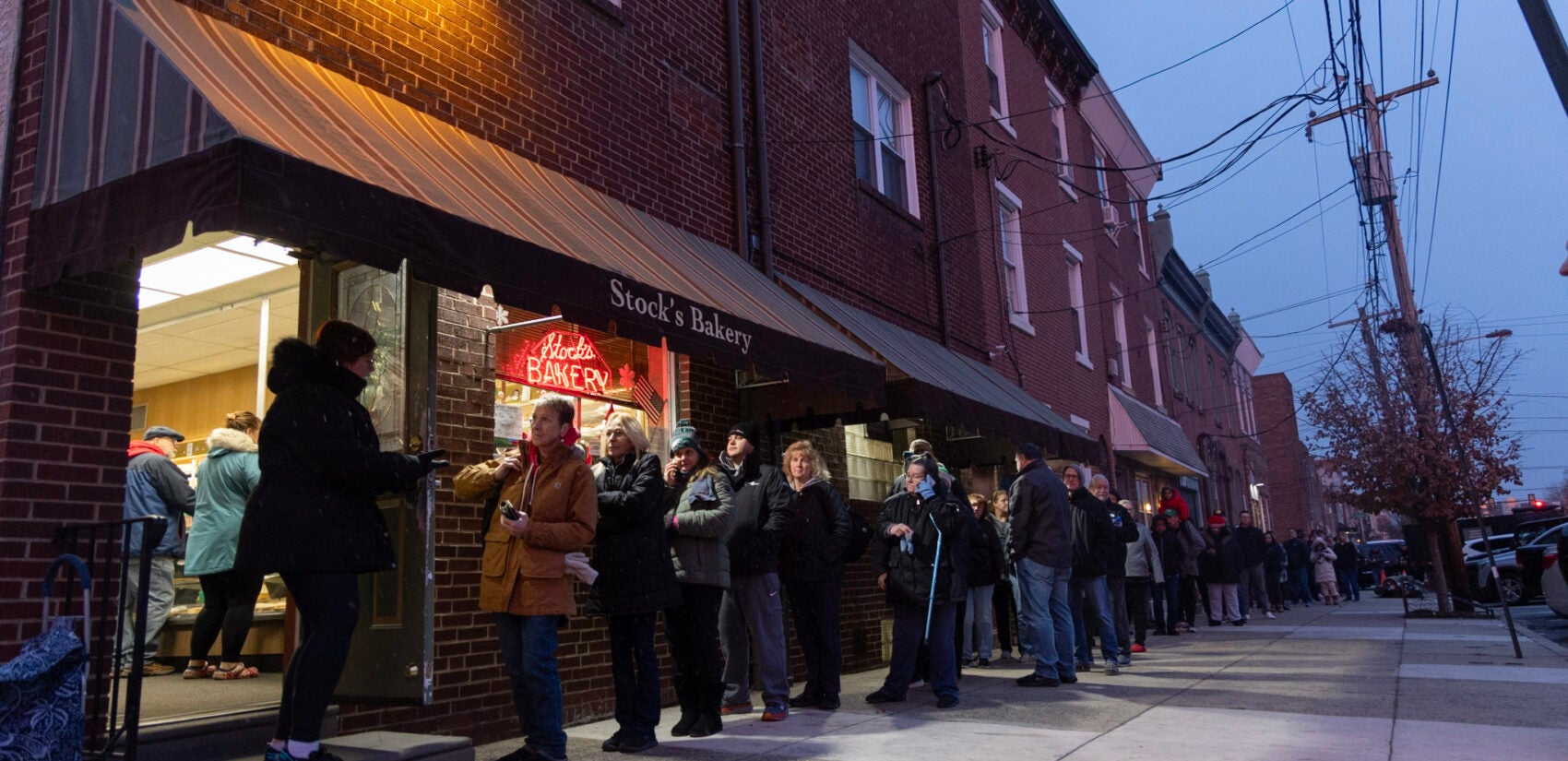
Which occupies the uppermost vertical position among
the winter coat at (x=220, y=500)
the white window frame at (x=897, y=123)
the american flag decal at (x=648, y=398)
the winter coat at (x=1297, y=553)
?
the white window frame at (x=897, y=123)

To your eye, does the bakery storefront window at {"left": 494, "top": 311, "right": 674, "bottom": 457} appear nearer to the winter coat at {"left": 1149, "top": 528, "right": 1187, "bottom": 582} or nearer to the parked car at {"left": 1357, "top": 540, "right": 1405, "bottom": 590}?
the winter coat at {"left": 1149, "top": 528, "right": 1187, "bottom": 582}

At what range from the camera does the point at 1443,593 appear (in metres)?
17.1

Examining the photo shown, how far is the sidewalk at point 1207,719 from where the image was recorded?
5.49m

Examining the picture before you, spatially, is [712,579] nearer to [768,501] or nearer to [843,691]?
[768,501]

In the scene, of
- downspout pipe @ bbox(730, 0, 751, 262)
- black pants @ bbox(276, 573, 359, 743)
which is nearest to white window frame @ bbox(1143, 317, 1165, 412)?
downspout pipe @ bbox(730, 0, 751, 262)

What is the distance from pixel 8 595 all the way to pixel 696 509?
126 inches

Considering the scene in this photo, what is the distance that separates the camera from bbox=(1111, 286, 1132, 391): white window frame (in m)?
21.5

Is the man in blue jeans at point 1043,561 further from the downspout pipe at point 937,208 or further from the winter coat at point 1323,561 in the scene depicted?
the winter coat at point 1323,561

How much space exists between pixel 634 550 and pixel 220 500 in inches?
118

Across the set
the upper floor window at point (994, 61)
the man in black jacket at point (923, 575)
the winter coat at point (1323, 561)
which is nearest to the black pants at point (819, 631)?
the man in black jacket at point (923, 575)

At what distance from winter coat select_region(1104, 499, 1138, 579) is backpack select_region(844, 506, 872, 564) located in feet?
7.88

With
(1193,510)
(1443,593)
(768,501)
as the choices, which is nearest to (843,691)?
(768,501)

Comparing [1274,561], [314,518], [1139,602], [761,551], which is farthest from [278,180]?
[1274,561]

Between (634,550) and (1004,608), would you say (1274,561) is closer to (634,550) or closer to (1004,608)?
(1004,608)
